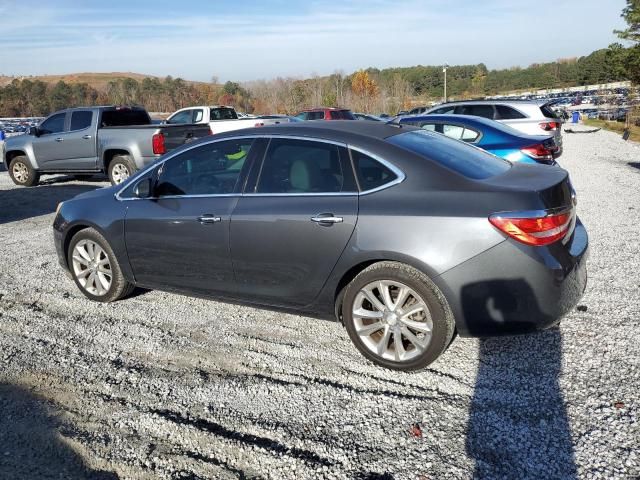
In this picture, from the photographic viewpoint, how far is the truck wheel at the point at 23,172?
530 inches

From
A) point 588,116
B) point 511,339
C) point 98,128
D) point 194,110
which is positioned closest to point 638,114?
point 588,116

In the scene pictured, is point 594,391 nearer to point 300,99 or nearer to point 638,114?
point 638,114

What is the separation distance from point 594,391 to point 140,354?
125 inches

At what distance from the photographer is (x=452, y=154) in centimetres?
407

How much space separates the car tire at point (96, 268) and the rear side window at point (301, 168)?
72.1 inches

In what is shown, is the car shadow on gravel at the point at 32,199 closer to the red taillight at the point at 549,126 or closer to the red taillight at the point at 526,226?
the red taillight at the point at 526,226

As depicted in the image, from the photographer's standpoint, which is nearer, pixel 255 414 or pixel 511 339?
pixel 255 414

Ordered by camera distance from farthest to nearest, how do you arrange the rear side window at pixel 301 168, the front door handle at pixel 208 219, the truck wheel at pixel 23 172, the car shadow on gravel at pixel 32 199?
the truck wheel at pixel 23 172
the car shadow on gravel at pixel 32 199
the front door handle at pixel 208 219
the rear side window at pixel 301 168

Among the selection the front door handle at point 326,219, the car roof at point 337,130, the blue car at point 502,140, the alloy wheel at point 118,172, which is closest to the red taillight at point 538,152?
the blue car at point 502,140

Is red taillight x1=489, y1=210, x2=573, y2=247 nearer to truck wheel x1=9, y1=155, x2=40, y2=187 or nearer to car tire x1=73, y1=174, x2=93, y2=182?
truck wheel x1=9, y1=155, x2=40, y2=187

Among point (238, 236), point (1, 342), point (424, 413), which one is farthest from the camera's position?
point (1, 342)

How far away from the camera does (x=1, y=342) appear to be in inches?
177

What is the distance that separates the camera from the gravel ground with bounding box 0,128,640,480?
2875 millimetres

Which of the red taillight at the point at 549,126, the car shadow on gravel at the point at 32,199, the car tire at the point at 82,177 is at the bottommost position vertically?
the car tire at the point at 82,177
